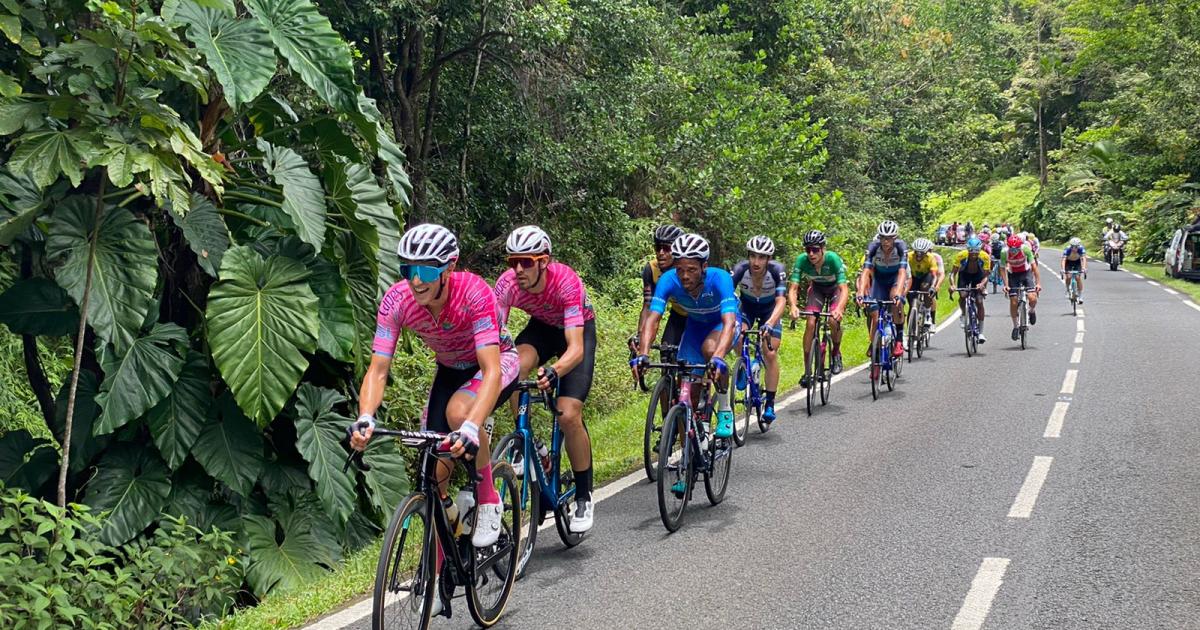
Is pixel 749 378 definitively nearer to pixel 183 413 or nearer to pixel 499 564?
pixel 499 564

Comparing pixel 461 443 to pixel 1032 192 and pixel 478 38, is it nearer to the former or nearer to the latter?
pixel 478 38

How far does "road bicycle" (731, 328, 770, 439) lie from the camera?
37.6 ft

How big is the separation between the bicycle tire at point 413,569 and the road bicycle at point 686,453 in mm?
2573

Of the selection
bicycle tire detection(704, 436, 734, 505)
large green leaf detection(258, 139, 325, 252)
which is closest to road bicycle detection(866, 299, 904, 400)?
bicycle tire detection(704, 436, 734, 505)

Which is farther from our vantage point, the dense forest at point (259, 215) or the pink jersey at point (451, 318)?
the dense forest at point (259, 215)

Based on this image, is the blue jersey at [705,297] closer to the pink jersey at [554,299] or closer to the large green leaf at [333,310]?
the pink jersey at [554,299]

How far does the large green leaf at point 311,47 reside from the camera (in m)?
7.42

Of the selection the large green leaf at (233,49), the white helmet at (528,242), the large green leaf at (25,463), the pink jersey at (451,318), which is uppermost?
the large green leaf at (233,49)

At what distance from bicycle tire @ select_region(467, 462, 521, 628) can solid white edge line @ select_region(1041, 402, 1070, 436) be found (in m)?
7.17

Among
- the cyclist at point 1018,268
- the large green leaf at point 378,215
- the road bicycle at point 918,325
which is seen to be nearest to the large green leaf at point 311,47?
the large green leaf at point 378,215

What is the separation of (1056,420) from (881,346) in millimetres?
2682

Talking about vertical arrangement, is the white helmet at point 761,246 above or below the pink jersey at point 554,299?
above

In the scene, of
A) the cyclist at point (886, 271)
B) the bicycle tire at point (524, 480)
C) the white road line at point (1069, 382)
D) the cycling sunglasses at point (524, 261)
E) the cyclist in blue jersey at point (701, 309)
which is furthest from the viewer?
the cyclist at point (886, 271)

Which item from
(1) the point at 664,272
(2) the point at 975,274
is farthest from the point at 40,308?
(2) the point at 975,274
